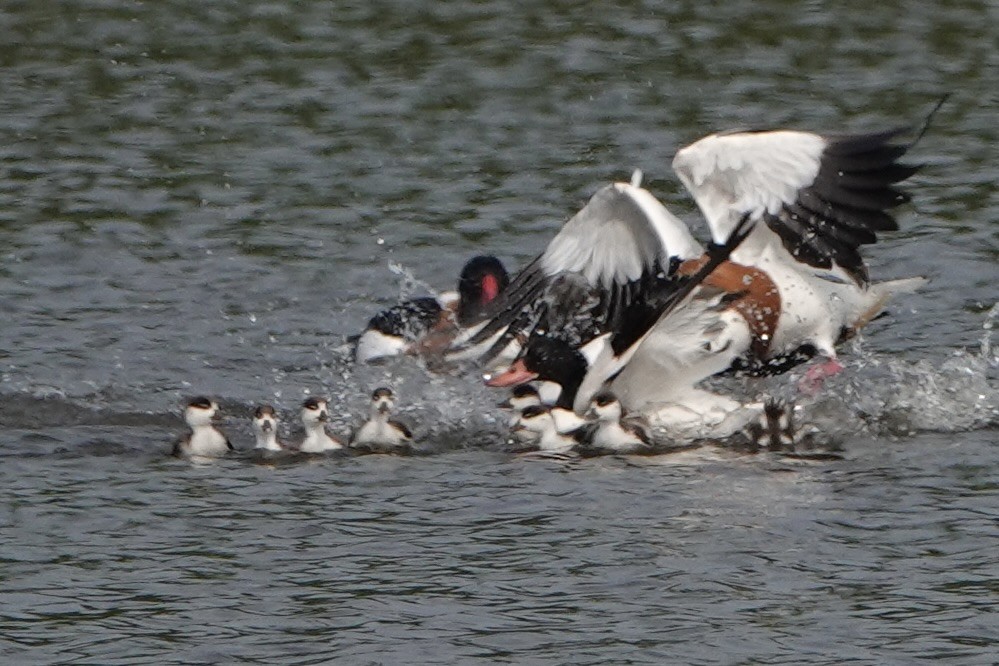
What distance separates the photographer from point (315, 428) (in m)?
10.3

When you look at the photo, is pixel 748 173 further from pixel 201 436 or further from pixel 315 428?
pixel 201 436

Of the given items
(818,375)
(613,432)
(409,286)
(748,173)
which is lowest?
(613,432)

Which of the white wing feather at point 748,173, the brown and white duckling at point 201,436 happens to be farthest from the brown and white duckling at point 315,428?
Answer: the white wing feather at point 748,173

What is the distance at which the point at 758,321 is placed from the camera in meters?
11.0

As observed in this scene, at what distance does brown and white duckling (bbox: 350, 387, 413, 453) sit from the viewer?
33.8 feet

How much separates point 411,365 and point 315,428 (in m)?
1.63

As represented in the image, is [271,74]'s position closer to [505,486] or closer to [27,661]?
[505,486]

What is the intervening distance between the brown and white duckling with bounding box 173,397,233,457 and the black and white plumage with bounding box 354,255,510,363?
171 cm

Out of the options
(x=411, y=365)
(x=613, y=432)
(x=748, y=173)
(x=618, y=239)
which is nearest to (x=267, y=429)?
(x=613, y=432)

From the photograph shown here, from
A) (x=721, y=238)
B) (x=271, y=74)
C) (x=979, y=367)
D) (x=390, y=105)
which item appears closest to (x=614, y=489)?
(x=721, y=238)

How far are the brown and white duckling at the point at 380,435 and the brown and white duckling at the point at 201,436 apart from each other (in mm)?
678

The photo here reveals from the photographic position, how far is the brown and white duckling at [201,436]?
9969 millimetres

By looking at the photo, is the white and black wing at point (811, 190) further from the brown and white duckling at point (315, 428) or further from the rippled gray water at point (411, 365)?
the brown and white duckling at point (315, 428)

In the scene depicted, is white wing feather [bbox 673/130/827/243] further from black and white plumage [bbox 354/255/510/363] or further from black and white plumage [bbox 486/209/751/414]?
black and white plumage [bbox 354/255/510/363]
